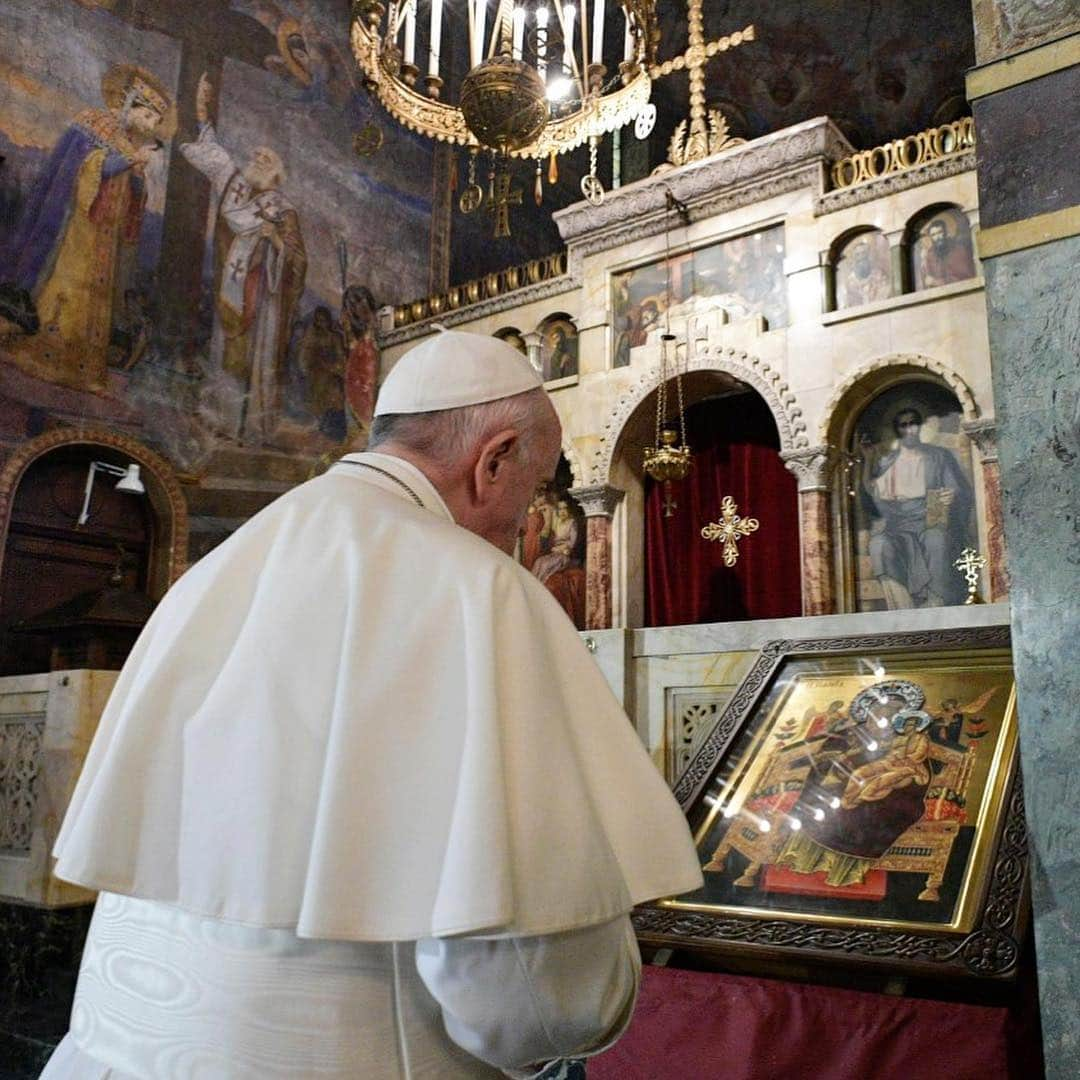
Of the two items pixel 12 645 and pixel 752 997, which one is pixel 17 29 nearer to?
pixel 12 645

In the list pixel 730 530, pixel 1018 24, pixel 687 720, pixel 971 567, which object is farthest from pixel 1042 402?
pixel 730 530

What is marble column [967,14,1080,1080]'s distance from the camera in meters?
2.47

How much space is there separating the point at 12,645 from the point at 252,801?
1018cm

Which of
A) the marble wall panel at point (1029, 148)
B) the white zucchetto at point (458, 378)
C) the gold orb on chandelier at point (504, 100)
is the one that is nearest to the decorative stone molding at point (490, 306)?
the gold orb on chandelier at point (504, 100)

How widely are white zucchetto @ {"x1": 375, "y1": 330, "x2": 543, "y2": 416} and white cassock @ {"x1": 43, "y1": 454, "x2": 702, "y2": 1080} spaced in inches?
12.2

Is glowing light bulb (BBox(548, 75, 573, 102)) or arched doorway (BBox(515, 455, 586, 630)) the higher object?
glowing light bulb (BBox(548, 75, 573, 102))

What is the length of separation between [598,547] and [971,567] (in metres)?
3.79

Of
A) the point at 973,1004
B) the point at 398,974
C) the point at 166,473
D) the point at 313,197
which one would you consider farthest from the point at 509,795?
the point at 313,197

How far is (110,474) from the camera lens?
11164 mm

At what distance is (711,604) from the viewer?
11242mm

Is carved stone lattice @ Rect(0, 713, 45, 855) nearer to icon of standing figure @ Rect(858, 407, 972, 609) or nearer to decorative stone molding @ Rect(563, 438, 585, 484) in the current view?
decorative stone molding @ Rect(563, 438, 585, 484)

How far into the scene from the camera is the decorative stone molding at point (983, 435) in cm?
860

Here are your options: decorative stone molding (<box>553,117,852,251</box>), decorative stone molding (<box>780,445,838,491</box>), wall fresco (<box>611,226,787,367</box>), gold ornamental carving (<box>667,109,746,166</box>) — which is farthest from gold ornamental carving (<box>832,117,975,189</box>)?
decorative stone molding (<box>780,445,838,491</box>)

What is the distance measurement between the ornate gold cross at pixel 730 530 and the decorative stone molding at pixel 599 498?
1.02 m
